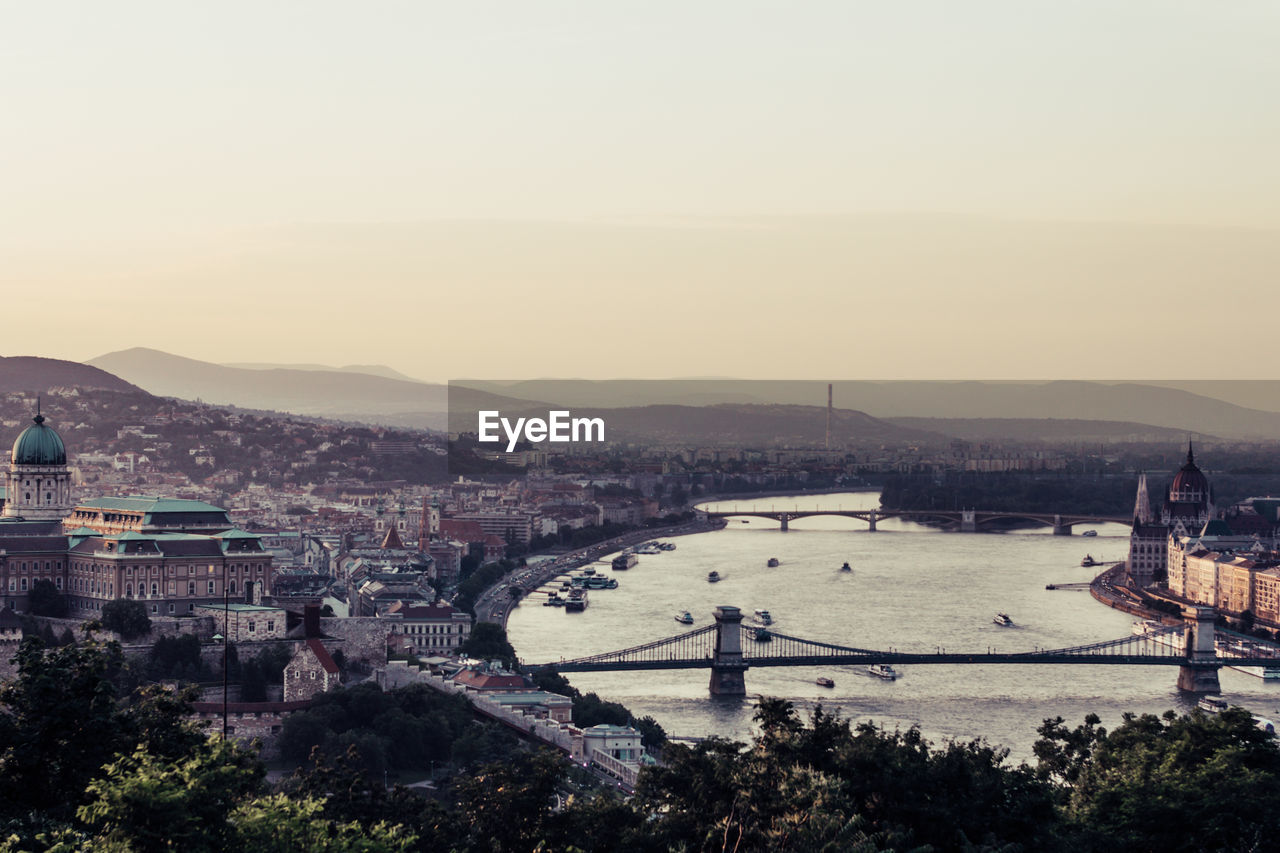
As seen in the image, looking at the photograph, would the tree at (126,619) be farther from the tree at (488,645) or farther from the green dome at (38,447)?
the tree at (488,645)

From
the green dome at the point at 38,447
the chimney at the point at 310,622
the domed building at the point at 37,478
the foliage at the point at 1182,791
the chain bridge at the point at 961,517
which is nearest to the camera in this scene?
the foliage at the point at 1182,791

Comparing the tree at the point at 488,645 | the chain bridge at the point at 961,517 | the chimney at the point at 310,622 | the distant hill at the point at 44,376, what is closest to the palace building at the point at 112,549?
the chimney at the point at 310,622

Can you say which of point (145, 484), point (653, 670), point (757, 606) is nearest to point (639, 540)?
point (145, 484)

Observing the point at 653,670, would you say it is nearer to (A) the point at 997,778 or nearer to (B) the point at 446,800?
(B) the point at 446,800

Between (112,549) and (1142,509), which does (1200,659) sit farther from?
(1142,509)

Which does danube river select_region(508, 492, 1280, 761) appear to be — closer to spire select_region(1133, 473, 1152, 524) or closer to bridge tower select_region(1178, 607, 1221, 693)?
bridge tower select_region(1178, 607, 1221, 693)

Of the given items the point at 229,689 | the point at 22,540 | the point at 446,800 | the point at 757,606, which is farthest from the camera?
the point at 757,606
